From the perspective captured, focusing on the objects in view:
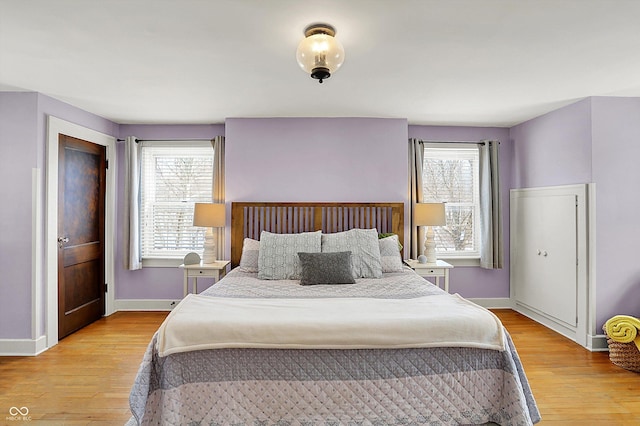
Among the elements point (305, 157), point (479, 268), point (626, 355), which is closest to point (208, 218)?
point (305, 157)

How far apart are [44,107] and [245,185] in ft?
6.90

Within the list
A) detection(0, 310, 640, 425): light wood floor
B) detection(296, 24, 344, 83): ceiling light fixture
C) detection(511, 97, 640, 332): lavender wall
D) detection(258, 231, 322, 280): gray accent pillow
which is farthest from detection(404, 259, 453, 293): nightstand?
detection(296, 24, 344, 83): ceiling light fixture

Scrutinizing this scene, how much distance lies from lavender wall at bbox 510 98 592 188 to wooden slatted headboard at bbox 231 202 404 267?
169 centimetres

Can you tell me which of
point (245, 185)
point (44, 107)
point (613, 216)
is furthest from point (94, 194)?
point (613, 216)

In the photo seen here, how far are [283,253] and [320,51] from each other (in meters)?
1.98

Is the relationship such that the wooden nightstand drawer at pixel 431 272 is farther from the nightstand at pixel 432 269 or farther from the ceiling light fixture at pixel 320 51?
the ceiling light fixture at pixel 320 51

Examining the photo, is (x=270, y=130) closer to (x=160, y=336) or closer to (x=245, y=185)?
(x=245, y=185)

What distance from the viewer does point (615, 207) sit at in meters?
3.55

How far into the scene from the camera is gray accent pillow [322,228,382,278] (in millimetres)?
3455

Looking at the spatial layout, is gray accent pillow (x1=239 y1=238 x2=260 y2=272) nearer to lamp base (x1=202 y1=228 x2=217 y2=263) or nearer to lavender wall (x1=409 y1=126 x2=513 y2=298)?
lamp base (x1=202 y1=228 x2=217 y2=263)

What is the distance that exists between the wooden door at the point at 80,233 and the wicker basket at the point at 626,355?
5.36m

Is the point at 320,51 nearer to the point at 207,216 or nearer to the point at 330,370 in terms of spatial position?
the point at 330,370

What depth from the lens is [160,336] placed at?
199cm

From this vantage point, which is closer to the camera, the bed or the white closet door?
the bed
